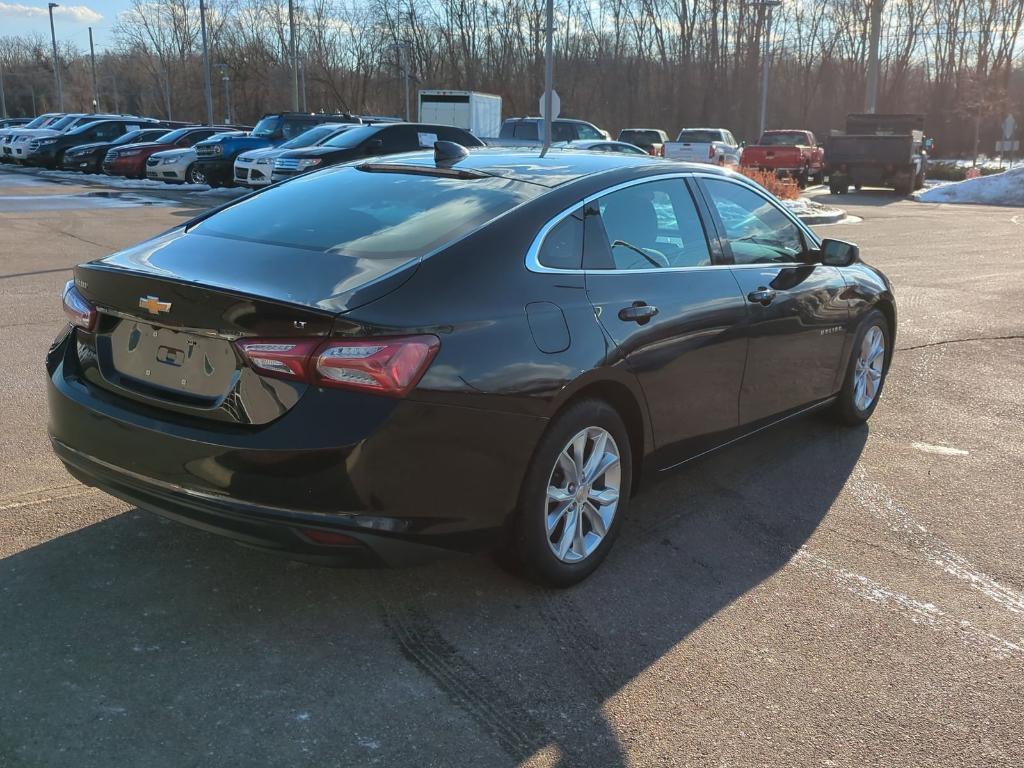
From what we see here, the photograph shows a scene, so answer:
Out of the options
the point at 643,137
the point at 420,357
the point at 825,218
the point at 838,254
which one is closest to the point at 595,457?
the point at 420,357

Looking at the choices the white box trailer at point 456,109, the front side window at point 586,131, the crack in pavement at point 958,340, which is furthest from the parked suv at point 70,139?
the crack in pavement at point 958,340

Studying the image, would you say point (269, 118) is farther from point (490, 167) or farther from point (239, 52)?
point (239, 52)

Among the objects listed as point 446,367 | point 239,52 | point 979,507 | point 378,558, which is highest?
point 239,52

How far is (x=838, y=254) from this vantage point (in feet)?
16.8

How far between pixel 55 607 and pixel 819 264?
3.96m

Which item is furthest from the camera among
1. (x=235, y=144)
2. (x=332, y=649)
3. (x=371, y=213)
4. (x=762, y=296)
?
(x=235, y=144)

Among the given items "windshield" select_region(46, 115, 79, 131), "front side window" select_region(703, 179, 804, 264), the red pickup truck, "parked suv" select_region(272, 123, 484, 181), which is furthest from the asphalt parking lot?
"windshield" select_region(46, 115, 79, 131)

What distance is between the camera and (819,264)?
5141 mm

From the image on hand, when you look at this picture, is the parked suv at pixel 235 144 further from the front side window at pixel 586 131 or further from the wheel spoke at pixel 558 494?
the wheel spoke at pixel 558 494

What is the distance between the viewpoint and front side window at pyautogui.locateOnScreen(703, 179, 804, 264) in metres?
4.63

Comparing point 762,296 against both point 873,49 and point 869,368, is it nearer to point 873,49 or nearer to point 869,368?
point 869,368

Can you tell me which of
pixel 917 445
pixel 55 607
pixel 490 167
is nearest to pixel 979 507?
pixel 917 445

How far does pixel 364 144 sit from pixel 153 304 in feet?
52.2

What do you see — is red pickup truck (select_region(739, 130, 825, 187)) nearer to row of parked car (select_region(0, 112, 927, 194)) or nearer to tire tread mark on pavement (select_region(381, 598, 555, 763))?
row of parked car (select_region(0, 112, 927, 194))
